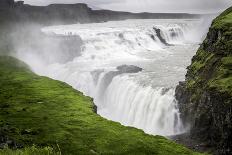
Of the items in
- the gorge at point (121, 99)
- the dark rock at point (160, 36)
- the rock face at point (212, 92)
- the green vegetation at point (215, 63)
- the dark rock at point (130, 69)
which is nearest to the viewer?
the gorge at point (121, 99)

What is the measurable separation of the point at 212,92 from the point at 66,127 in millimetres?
16326

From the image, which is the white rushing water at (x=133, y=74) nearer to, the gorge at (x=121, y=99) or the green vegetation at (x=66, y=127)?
the gorge at (x=121, y=99)

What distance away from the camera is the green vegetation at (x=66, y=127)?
28.3 metres

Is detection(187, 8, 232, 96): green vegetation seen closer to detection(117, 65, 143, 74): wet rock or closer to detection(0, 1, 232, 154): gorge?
detection(0, 1, 232, 154): gorge

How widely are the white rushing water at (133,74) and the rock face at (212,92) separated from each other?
2.58 metres

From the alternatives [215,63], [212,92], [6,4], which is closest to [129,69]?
[215,63]

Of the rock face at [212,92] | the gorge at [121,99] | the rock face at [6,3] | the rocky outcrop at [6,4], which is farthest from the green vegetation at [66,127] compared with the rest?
the rock face at [6,3]

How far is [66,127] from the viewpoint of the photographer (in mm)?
32375

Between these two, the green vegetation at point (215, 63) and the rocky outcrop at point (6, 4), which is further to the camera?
the rocky outcrop at point (6, 4)

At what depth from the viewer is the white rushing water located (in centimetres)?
5112

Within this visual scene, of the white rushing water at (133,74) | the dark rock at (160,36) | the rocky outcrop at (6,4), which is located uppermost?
the rocky outcrop at (6,4)

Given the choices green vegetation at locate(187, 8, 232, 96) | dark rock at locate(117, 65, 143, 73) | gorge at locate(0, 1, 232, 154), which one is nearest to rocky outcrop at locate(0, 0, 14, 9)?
gorge at locate(0, 1, 232, 154)

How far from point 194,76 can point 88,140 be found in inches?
940

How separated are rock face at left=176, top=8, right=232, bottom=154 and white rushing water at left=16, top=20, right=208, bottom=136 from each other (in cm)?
258
